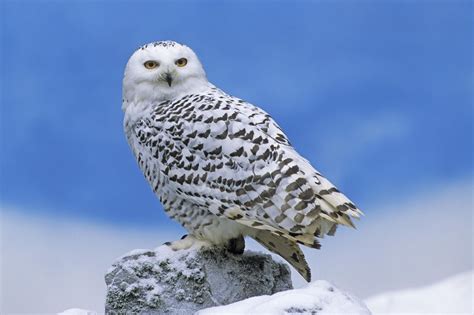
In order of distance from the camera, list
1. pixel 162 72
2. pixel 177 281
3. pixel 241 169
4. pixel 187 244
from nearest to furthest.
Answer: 1. pixel 241 169
2. pixel 177 281
3. pixel 187 244
4. pixel 162 72

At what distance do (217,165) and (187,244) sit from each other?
719 mm

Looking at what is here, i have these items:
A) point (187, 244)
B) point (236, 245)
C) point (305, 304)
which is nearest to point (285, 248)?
point (236, 245)

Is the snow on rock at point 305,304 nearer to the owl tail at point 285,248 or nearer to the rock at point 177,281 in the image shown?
the rock at point 177,281

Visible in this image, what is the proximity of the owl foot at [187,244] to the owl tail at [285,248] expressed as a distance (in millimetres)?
403

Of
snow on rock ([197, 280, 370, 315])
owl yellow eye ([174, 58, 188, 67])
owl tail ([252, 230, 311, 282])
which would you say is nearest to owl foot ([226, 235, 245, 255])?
owl tail ([252, 230, 311, 282])

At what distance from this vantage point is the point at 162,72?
7465 millimetres

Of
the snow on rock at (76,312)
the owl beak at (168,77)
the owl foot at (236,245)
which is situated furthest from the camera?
the snow on rock at (76,312)

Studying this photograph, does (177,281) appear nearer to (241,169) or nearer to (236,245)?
(236,245)

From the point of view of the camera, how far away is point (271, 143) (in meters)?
7.07

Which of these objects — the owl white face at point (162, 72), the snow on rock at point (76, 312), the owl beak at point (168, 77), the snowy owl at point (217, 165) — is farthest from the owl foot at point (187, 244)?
the owl beak at point (168, 77)

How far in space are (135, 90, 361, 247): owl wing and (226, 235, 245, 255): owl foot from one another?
406mm

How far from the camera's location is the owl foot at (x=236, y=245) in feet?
24.0

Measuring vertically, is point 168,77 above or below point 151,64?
below

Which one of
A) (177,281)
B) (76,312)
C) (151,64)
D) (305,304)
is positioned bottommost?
(305,304)
